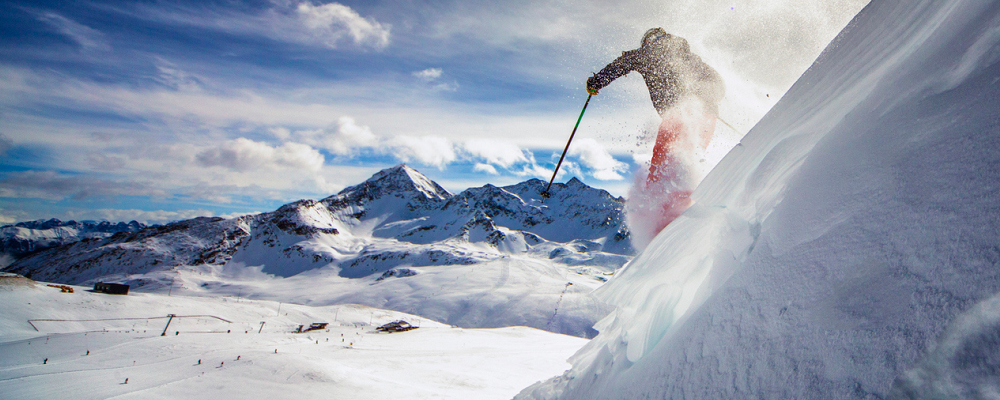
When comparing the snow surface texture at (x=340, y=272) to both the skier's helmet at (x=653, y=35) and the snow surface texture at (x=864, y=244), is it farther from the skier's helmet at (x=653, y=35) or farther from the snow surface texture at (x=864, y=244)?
the snow surface texture at (x=864, y=244)

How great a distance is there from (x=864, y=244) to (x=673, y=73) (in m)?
8.66

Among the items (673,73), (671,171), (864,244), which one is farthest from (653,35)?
(864,244)

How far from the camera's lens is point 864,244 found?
2027mm

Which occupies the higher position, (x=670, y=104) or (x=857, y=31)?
(x=857, y=31)

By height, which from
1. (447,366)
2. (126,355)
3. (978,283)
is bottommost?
(447,366)

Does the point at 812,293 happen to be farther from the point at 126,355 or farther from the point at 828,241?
the point at 126,355

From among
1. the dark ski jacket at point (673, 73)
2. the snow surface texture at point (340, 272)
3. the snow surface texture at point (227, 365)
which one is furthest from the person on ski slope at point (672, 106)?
the snow surface texture at point (340, 272)

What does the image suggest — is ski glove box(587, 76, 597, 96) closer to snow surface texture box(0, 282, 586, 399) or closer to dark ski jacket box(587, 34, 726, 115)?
dark ski jacket box(587, 34, 726, 115)

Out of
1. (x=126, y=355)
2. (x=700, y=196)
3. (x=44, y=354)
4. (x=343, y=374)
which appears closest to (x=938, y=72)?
(x=700, y=196)

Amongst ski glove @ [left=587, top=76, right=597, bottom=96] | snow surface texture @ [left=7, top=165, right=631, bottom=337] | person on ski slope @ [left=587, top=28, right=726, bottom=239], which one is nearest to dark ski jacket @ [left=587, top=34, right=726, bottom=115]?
person on ski slope @ [left=587, top=28, right=726, bottom=239]

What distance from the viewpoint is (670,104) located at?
9648mm

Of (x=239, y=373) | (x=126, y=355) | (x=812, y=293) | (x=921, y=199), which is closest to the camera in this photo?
(x=921, y=199)

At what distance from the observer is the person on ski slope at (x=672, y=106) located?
27.0 ft

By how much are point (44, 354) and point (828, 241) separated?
3589 centimetres
